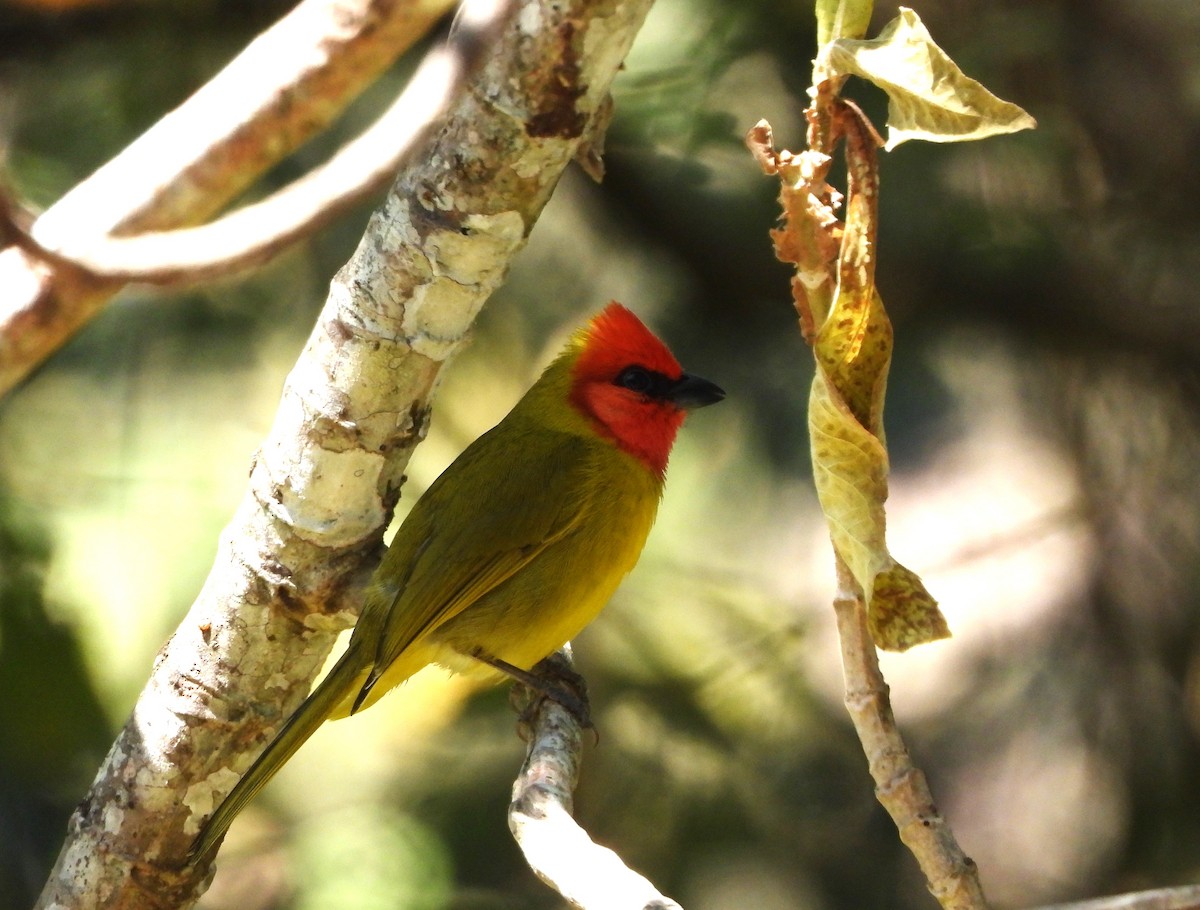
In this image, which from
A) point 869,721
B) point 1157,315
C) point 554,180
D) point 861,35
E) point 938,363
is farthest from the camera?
point 938,363

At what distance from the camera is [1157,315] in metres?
4.16

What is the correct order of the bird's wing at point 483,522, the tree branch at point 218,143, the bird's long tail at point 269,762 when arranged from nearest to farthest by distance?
the tree branch at point 218,143 → the bird's long tail at point 269,762 → the bird's wing at point 483,522

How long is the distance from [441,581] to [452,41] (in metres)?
2.04

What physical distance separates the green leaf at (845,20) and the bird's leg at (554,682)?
146cm

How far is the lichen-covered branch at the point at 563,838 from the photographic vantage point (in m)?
1.83

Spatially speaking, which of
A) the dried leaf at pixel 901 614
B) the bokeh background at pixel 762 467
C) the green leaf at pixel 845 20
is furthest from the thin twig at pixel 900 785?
the bokeh background at pixel 762 467

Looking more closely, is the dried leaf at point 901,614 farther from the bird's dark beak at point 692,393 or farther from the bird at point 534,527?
the bird's dark beak at point 692,393

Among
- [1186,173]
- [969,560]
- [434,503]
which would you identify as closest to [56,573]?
[434,503]

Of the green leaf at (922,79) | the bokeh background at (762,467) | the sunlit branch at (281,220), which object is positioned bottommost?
the bokeh background at (762,467)

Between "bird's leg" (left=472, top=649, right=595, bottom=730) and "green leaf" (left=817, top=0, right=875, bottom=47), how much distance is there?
4.78 feet

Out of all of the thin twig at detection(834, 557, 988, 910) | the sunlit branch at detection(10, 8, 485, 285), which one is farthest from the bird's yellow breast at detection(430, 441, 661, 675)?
the sunlit branch at detection(10, 8, 485, 285)

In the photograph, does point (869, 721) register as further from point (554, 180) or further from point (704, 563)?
point (704, 563)

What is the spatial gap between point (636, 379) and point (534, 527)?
0.48m

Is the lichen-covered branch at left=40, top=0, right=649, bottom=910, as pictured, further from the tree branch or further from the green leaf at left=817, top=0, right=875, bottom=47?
the tree branch
